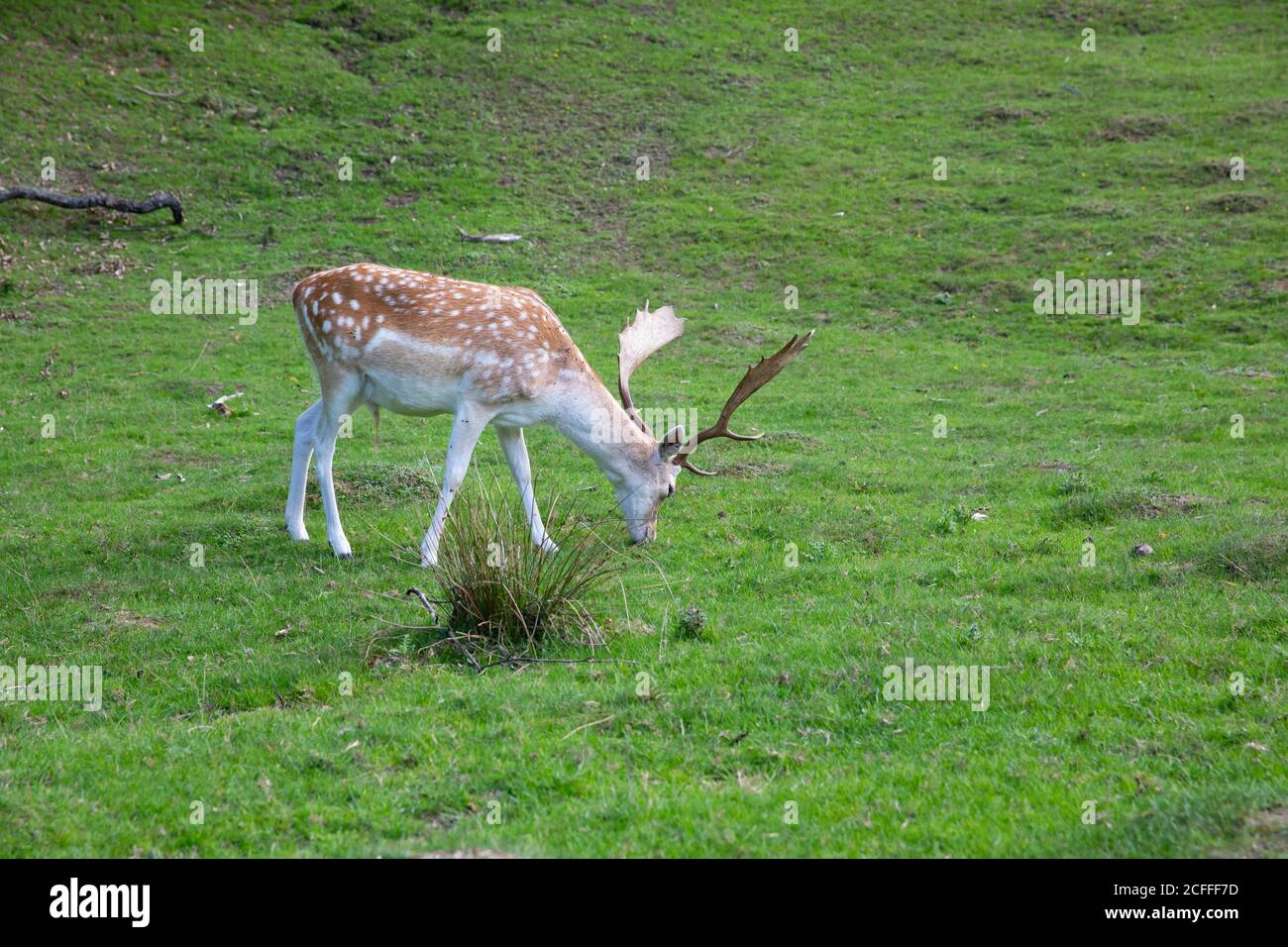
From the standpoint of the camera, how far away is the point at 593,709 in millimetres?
6223

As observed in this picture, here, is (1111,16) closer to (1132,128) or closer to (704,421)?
(1132,128)

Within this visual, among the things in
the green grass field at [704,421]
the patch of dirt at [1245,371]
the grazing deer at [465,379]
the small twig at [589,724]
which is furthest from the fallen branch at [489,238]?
the small twig at [589,724]

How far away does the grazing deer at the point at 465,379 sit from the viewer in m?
9.20

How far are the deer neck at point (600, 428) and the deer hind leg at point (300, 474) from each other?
1928 mm

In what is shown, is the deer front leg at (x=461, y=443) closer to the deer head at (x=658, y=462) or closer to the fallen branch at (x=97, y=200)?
the deer head at (x=658, y=462)

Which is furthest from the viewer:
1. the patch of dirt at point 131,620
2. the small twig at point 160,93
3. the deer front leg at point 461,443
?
the small twig at point 160,93

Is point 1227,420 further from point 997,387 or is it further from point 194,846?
point 194,846

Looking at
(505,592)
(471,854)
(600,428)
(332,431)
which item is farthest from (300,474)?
(471,854)

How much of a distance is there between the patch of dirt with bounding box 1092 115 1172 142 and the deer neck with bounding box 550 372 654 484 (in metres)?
17.7

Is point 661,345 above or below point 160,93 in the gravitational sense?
below

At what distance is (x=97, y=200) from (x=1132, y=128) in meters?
18.7

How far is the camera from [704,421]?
44.5 ft

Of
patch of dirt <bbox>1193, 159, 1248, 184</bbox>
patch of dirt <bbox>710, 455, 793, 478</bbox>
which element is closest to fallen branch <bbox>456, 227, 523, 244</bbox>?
patch of dirt <bbox>710, 455, 793, 478</bbox>

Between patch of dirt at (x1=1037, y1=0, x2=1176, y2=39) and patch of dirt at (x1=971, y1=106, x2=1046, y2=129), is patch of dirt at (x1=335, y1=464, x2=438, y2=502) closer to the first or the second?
patch of dirt at (x1=971, y1=106, x2=1046, y2=129)
